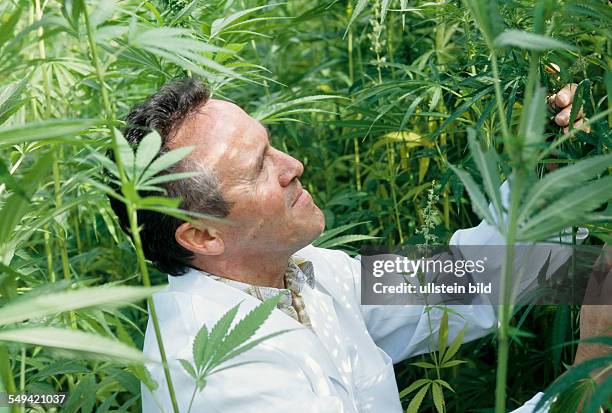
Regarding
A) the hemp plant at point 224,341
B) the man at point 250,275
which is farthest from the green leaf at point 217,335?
the man at point 250,275

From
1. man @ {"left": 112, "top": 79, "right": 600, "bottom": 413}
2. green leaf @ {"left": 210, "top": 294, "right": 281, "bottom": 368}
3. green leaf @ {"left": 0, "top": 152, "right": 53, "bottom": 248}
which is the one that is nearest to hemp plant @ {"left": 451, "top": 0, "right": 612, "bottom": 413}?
green leaf @ {"left": 210, "top": 294, "right": 281, "bottom": 368}

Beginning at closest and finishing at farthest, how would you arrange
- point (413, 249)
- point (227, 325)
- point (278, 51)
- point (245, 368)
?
point (227, 325)
point (245, 368)
point (413, 249)
point (278, 51)

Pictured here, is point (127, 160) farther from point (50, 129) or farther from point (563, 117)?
point (563, 117)

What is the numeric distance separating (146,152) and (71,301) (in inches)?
6.9

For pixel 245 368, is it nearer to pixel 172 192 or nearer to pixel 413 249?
pixel 172 192

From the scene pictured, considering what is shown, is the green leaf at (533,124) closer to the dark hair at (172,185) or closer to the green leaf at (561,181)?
the green leaf at (561,181)

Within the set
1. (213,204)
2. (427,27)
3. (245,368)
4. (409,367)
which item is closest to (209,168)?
(213,204)

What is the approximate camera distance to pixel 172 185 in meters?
1.33

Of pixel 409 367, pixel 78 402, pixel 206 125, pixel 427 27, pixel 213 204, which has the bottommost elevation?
pixel 409 367

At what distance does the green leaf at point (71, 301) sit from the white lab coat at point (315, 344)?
230 mm

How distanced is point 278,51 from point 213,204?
3.67 feet

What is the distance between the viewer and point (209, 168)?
1317 mm

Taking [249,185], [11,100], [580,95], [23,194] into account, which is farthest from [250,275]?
[23,194]

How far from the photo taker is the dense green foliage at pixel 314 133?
74 cm
